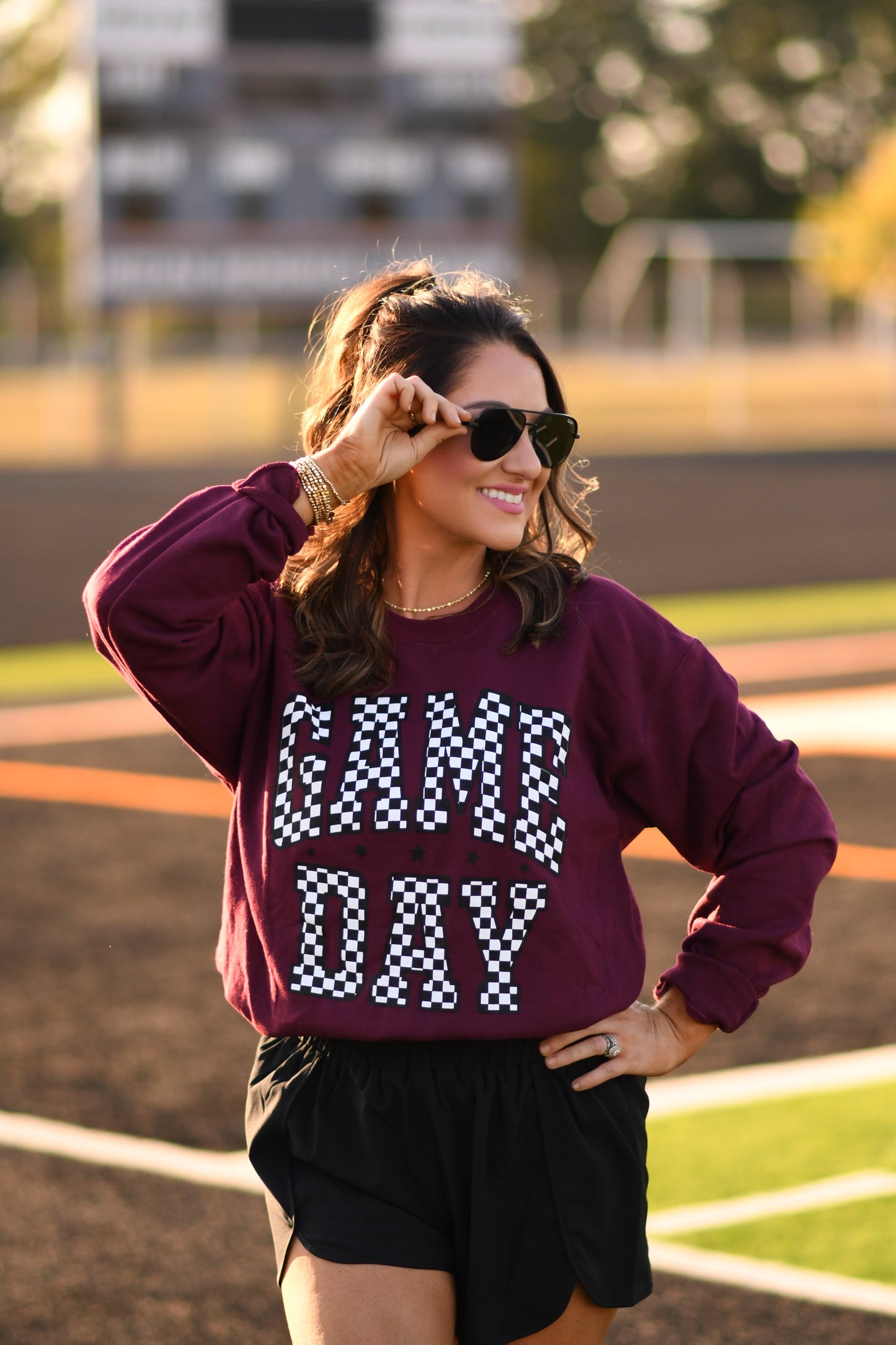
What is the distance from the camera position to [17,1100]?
4730 mm

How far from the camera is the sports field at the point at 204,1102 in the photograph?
11.8 ft

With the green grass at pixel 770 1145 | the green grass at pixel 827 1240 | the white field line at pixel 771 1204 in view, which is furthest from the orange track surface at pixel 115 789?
the green grass at pixel 827 1240

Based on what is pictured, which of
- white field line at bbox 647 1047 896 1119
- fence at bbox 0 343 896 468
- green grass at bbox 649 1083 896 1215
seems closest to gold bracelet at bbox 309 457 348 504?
green grass at bbox 649 1083 896 1215

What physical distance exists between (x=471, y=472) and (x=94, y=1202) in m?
2.37

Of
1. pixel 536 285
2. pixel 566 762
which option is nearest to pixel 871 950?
pixel 566 762

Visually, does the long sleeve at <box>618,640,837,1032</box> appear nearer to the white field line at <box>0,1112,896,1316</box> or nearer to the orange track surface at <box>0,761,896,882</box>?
the white field line at <box>0,1112,896,1316</box>

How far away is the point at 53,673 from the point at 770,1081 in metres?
8.04

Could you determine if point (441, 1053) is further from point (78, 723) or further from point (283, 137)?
point (283, 137)

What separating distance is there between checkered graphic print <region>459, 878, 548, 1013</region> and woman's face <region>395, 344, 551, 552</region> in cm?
45

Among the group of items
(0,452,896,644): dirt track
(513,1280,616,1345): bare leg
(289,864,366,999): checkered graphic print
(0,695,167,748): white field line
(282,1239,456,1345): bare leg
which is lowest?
(0,452,896,644): dirt track

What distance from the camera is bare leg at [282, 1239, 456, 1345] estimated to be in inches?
86.5

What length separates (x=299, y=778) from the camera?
235 cm

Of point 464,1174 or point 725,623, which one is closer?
point 464,1174

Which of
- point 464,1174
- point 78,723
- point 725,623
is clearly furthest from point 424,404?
point 725,623
